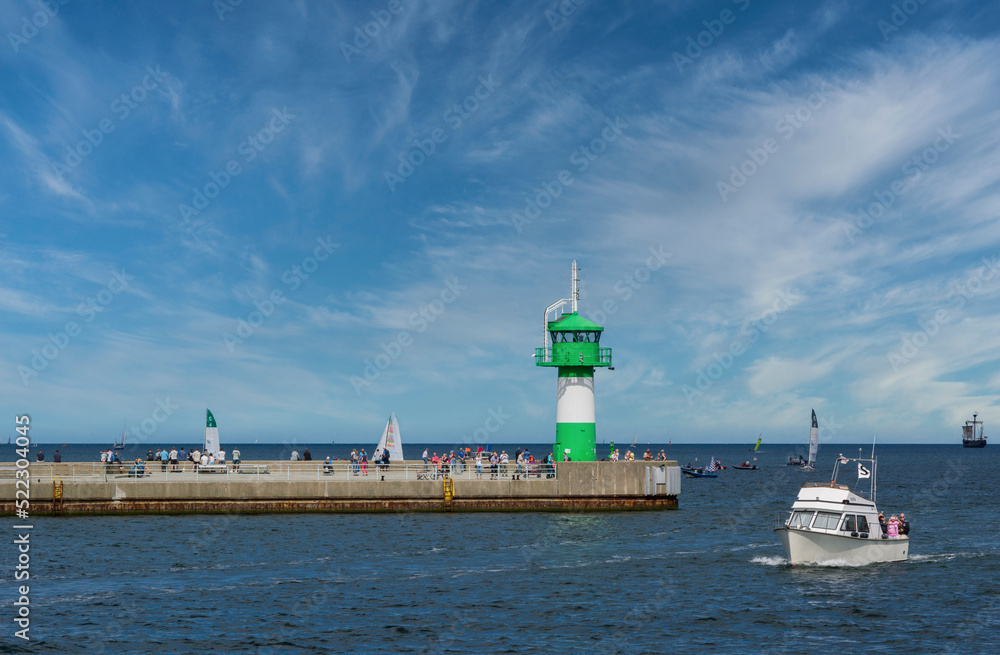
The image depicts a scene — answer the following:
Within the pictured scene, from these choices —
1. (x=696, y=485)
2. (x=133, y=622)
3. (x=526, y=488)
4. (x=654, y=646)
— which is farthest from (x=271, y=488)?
(x=696, y=485)

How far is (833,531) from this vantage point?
35875 millimetres

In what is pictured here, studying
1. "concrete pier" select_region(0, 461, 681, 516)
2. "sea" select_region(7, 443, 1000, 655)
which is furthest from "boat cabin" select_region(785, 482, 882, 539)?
"concrete pier" select_region(0, 461, 681, 516)

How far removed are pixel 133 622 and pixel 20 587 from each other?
7.04 meters

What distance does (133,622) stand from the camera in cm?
2681

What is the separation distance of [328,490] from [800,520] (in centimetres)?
2638

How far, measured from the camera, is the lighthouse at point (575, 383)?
5503 centimetres

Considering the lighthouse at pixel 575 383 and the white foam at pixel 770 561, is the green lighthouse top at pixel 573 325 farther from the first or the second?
the white foam at pixel 770 561

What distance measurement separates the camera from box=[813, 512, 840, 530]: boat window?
36.0 m

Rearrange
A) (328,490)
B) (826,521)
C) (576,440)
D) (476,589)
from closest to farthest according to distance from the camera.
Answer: (476,589)
(826,521)
(328,490)
(576,440)

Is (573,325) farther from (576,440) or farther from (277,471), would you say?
(277,471)

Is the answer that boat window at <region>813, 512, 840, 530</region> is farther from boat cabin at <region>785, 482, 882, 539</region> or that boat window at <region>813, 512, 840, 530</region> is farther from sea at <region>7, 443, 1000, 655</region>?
sea at <region>7, 443, 1000, 655</region>

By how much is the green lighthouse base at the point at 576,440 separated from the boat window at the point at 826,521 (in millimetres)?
19963

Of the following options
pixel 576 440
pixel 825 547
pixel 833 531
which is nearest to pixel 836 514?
pixel 833 531

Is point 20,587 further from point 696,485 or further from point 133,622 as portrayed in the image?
point 696,485
